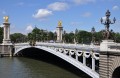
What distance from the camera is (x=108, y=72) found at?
80.2 ft

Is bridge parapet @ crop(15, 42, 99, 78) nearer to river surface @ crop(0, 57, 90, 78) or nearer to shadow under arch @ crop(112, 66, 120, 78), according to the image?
river surface @ crop(0, 57, 90, 78)

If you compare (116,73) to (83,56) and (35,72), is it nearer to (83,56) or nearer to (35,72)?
(83,56)

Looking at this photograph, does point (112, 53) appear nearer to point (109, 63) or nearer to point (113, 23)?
point (109, 63)

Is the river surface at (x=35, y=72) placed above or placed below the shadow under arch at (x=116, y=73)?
below

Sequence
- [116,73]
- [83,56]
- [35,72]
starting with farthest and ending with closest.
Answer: [35,72] < [83,56] < [116,73]

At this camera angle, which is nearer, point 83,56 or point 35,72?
point 83,56

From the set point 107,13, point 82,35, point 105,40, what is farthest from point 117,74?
point 82,35

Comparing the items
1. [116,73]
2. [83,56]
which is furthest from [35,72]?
[116,73]

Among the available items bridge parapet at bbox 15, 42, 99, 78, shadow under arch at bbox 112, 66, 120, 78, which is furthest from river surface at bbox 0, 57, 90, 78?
shadow under arch at bbox 112, 66, 120, 78

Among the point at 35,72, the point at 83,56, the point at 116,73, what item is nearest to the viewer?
the point at 116,73

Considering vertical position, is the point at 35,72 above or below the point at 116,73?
below

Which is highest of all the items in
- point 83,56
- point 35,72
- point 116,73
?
point 83,56

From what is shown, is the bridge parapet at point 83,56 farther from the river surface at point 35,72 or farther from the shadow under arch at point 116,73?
the shadow under arch at point 116,73

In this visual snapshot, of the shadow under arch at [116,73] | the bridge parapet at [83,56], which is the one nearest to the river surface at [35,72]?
the bridge parapet at [83,56]
